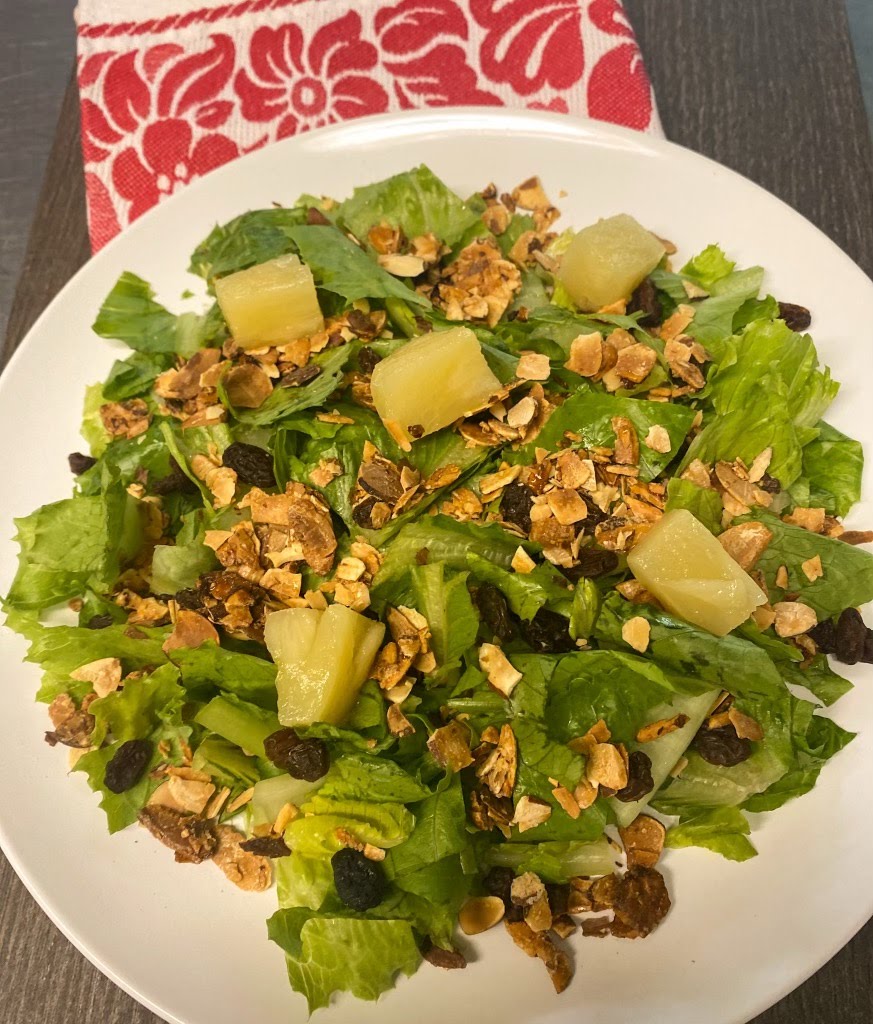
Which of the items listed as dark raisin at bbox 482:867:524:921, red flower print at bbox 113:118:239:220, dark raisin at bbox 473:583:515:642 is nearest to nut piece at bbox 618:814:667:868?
dark raisin at bbox 482:867:524:921

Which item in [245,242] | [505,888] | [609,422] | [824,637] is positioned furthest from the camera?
[245,242]

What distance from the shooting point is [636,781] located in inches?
63.1

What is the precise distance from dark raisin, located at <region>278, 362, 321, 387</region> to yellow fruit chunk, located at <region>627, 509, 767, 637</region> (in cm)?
92

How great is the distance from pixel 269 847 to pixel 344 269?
141 cm

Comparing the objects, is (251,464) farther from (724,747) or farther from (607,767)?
(724,747)

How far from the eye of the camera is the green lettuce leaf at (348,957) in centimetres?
157

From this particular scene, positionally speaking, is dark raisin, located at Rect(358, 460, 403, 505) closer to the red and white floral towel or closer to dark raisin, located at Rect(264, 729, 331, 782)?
dark raisin, located at Rect(264, 729, 331, 782)

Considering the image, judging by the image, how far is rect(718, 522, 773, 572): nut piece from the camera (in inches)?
68.5

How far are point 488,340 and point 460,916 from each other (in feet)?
4.41

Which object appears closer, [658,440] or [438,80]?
[658,440]

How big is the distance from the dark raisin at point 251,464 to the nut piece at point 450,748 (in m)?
0.74

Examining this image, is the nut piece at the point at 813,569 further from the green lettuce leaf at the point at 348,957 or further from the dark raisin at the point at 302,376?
the dark raisin at the point at 302,376

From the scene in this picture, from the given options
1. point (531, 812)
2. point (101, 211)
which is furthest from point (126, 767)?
point (101, 211)

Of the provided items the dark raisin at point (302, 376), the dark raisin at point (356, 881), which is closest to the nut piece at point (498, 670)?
the dark raisin at point (356, 881)
